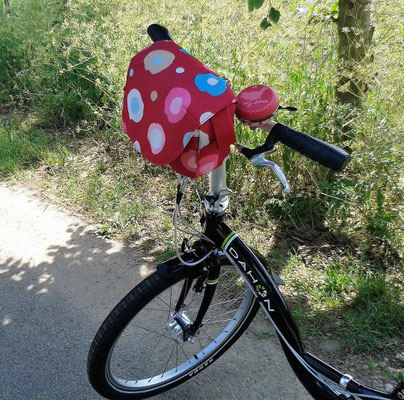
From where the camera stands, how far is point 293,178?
11.0 feet

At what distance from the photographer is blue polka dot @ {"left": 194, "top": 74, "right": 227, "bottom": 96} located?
4.34 feet

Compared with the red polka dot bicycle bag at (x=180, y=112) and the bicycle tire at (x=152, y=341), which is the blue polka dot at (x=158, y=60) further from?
the bicycle tire at (x=152, y=341)

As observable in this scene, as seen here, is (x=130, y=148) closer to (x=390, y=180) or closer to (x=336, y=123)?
(x=336, y=123)

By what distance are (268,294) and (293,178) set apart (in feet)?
5.68

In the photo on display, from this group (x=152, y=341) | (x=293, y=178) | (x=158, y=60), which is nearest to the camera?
(x=158, y=60)

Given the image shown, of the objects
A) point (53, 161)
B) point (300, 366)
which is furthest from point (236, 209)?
point (53, 161)

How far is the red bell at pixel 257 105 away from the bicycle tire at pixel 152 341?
77 cm

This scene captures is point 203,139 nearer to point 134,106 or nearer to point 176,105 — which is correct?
point 176,105

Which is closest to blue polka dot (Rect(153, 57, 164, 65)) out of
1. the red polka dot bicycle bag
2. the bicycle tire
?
the red polka dot bicycle bag

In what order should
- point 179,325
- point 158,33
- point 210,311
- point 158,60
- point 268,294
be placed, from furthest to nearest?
point 210,311 < point 179,325 < point 268,294 < point 158,33 < point 158,60

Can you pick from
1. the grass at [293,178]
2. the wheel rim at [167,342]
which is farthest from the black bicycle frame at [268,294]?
the grass at [293,178]

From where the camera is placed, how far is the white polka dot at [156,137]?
1363mm

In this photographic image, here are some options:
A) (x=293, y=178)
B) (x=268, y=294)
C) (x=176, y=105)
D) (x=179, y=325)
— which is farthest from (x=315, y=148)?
(x=293, y=178)

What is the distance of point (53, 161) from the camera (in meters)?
4.45
